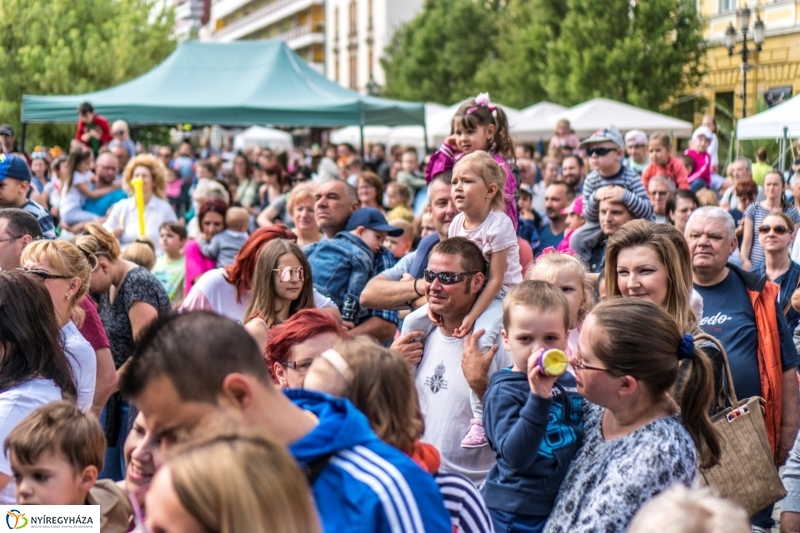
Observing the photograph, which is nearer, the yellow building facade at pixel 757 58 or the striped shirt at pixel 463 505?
the striped shirt at pixel 463 505

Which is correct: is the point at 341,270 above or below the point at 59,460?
above

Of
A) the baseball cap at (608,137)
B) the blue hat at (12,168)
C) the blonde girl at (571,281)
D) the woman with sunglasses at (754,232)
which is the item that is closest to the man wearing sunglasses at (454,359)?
the blonde girl at (571,281)

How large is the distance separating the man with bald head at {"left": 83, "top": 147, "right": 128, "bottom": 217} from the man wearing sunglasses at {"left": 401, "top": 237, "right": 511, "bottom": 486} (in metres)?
6.90

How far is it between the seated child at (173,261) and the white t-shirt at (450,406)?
473 centimetres

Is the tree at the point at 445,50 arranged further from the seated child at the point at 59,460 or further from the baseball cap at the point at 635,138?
the seated child at the point at 59,460

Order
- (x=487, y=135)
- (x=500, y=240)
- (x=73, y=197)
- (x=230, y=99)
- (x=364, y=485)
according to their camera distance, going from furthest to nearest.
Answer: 1. (x=230, y=99)
2. (x=73, y=197)
3. (x=487, y=135)
4. (x=500, y=240)
5. (x=364, y=485)

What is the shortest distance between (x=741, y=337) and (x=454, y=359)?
1552mm

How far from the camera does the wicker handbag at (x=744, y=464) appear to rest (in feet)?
12.3

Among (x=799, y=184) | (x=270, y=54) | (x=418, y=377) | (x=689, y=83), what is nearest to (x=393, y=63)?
(x=689, y=83)

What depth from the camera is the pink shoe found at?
13.4ft

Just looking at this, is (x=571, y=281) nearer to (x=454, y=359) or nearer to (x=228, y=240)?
(x=454, y=359)

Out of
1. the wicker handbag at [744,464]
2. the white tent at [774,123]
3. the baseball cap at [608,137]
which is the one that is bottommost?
the wicker handbag at [744,464]

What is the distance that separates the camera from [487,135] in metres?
5.92

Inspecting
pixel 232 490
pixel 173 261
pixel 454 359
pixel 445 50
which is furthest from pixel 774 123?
pixel 445 50
